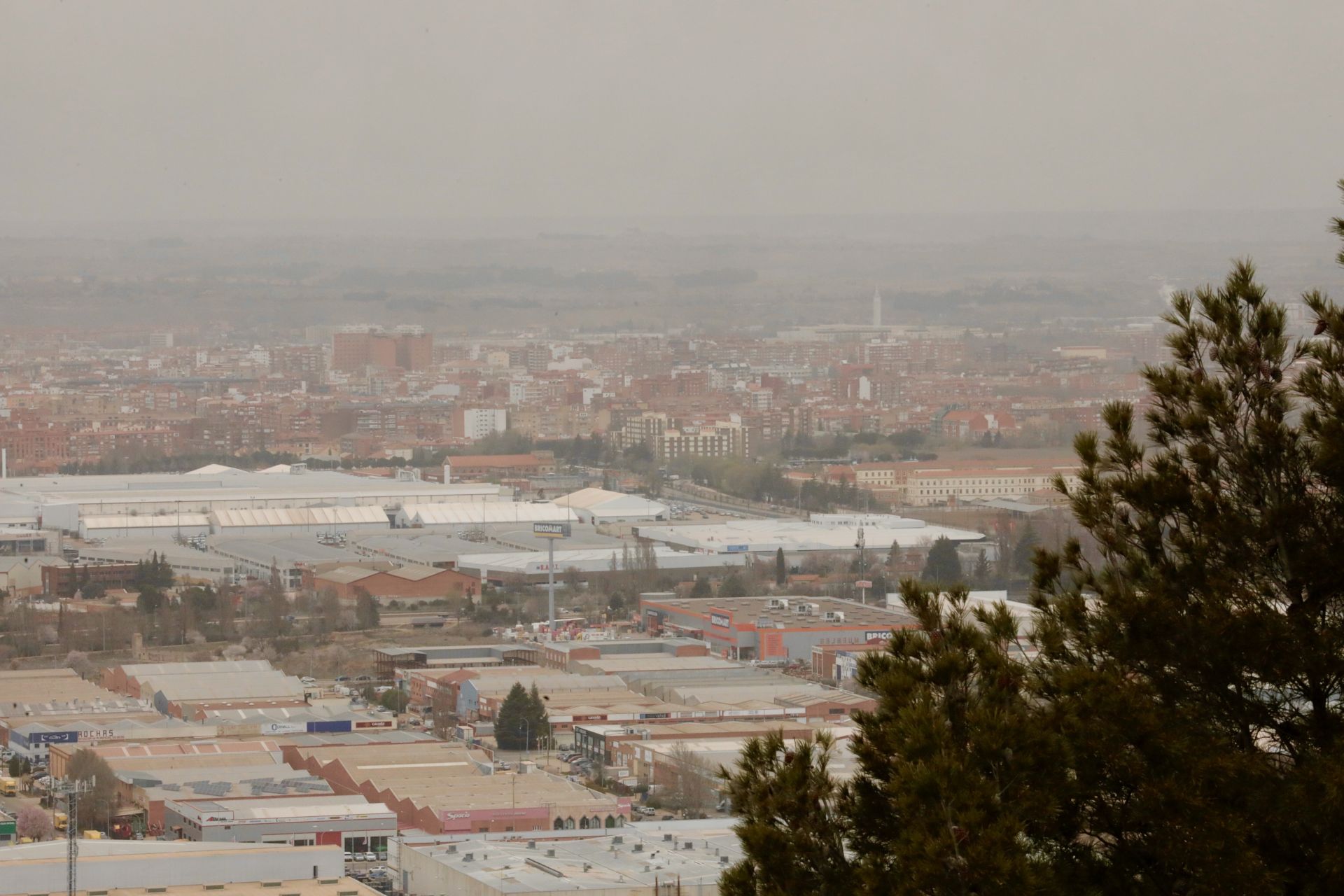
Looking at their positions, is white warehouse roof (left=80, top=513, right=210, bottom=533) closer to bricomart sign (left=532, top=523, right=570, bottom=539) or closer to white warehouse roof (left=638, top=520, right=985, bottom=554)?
bricomart sign (left=532, top=523, right=570, bottom=539)

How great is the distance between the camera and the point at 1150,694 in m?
2.45

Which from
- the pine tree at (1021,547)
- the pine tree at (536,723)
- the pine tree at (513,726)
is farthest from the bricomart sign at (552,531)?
the pine tree at (513,726)

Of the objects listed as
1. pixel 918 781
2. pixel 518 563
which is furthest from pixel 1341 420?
pixel 518 563

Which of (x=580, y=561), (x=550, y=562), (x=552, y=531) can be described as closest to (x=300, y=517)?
(x=580, y=561)

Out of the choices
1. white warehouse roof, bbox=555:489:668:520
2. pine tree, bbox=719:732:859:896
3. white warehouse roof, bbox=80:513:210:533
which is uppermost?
pine tree, bbox=719:732:859:896

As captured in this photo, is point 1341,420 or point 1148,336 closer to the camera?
point 1341,420

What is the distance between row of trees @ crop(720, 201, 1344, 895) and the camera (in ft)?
7.46

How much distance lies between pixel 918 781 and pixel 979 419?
101ft

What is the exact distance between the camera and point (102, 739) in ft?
35.1

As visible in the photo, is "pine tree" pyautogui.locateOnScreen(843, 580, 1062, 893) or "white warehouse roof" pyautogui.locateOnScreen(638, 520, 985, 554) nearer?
"pine tree" pyautogui.locateOnScreen(843, 580, 1062, 893)

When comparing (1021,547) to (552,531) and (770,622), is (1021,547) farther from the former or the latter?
(552,531)

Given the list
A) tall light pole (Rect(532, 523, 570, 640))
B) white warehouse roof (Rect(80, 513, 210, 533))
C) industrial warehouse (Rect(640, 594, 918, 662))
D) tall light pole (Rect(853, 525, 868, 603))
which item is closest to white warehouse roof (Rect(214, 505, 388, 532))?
white warehouse roof (Rect(80, 513, 210, 533))

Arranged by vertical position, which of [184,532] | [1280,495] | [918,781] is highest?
[1280,495]

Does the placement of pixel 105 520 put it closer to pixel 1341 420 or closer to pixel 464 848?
pixel 464 848
